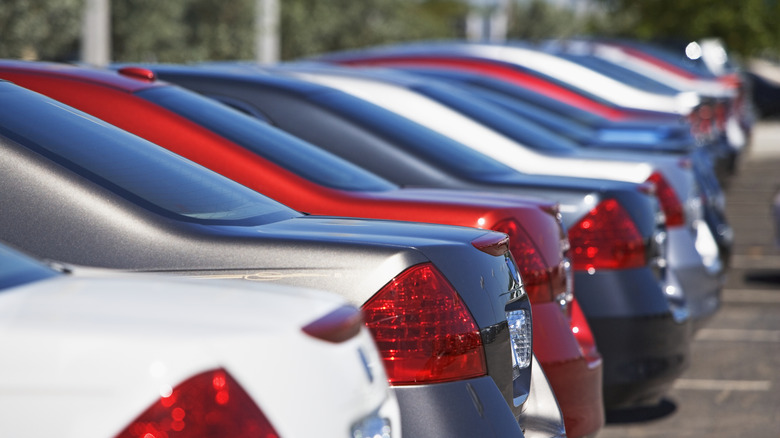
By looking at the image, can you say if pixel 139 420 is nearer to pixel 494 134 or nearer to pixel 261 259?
pixel 261 259

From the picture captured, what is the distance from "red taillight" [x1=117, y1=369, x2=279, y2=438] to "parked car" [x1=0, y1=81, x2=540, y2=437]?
86 centimetres

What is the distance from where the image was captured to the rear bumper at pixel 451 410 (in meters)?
3.16

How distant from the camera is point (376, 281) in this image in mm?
3186

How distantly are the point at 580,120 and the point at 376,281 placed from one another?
7388 mm

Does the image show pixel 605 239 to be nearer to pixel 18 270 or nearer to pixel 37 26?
pixel 18 270

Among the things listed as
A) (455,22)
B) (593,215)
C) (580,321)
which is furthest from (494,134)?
(455,22)

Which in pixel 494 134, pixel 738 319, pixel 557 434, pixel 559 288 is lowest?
pixel 738 319

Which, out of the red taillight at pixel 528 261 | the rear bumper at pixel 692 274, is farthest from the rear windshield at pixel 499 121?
the red taillight at pixel 528 261

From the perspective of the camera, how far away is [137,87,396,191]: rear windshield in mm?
4730

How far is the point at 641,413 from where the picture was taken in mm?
6910

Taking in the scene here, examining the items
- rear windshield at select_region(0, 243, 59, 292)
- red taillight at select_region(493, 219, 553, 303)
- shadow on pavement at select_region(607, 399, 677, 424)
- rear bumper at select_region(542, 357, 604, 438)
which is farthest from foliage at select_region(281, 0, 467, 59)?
rear windshield at select_region(0, 243, 59, 292)

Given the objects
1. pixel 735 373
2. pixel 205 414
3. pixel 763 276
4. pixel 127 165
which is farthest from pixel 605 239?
pixel 763 276

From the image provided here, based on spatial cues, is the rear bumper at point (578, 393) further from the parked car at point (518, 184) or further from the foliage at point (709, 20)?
the foliage at point (709, 20)

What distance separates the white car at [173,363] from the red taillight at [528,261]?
1767mm
